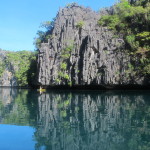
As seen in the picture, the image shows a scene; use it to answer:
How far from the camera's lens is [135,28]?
3122cm

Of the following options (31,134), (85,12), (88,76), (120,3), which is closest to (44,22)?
(85,12)

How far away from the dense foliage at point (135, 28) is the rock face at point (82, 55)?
1108mm

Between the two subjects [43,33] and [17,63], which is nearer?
[43,33]

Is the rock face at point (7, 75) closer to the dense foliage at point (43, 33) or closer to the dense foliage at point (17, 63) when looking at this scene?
the dense foliage at point (17, 63)

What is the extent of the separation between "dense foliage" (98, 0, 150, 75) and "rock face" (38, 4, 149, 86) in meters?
1.11

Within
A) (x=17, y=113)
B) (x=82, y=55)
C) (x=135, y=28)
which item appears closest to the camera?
(x=17, y=113)

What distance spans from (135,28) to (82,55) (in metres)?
8.97

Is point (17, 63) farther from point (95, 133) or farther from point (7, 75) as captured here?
point (95, 133)

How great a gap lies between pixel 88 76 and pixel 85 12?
16317mm

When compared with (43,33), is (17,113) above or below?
below

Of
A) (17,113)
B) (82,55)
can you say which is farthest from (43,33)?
(17,113)

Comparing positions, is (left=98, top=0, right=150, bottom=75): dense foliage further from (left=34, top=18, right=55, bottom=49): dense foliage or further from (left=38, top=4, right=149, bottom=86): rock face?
(left=34, top=18, right=55, bottom=49): dense foliage

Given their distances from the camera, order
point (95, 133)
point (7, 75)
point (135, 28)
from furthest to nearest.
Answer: point (7, 75) → point (135, 28) → point (95, 133)

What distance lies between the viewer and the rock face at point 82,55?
30109mm
